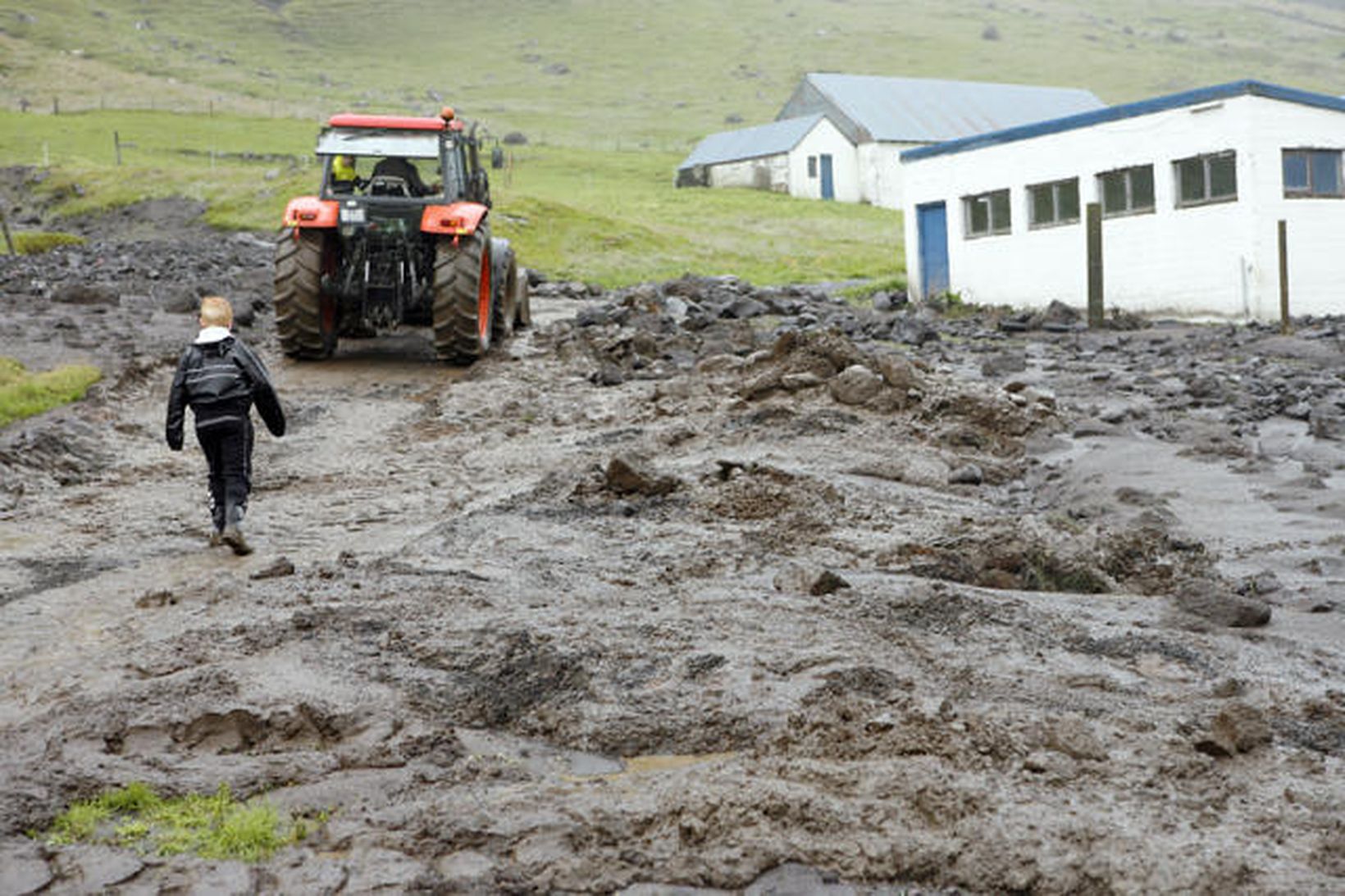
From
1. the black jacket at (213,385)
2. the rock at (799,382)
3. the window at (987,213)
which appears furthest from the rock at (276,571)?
the window at (987,213)

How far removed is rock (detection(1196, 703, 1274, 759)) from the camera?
16.6 ft

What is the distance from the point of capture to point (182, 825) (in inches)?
179

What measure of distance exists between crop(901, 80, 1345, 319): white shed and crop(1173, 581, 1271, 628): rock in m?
18.3

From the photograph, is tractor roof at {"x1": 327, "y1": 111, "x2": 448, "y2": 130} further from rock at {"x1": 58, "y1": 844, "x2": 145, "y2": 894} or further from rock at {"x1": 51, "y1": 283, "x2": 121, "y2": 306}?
rock at {"x1": 58, "y1": 844, "x2": 145, "y2": 894}

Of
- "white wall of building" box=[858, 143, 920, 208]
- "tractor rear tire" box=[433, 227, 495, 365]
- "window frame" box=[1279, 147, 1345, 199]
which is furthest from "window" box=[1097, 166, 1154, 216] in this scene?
"white wall of building" box=[858, 143, 920, 208]

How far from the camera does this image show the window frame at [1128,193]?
25438 millimetres

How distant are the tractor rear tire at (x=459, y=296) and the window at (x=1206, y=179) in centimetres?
1367

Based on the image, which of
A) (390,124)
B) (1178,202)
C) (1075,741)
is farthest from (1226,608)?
(1178,202)

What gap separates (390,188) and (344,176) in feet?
1.95

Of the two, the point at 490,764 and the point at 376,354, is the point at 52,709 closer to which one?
the point at 490,764

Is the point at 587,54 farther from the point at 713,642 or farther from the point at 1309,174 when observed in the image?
the point at 713,642

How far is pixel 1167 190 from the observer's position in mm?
24984

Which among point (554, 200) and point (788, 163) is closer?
point (554, 200)

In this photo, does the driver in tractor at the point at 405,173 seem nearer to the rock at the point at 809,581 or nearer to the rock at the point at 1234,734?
the rock at the point at 809,581
